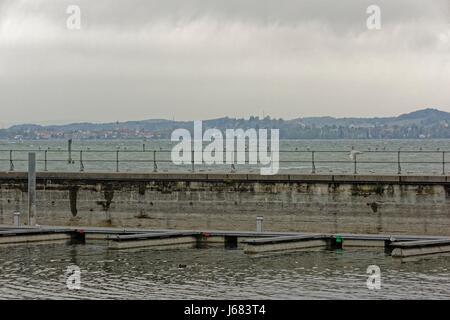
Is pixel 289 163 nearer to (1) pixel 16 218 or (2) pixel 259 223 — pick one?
(1) pixel 16 218

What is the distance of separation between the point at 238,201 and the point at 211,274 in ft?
24.5

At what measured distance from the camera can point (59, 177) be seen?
3738 cm

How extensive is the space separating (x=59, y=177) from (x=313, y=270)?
12378mm

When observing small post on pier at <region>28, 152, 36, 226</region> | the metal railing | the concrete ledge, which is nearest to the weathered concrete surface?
small post on pier at <region>28, 152, 36, 226</region>

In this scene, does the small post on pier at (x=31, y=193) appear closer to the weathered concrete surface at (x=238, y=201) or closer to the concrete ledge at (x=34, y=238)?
the weathered concrete surface at (x=238, y=201)

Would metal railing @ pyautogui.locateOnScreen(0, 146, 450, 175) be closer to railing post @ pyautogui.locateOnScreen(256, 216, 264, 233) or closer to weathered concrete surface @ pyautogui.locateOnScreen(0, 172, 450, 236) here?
weathered concrete surface @ pyautogui.locateOnScreen(0, 172, 450, 236)

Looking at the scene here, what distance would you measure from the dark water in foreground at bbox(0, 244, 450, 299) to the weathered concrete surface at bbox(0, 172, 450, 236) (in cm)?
231

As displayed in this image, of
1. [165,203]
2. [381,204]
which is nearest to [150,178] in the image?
[165,203]

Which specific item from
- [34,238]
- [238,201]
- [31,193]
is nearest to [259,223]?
[238,201]

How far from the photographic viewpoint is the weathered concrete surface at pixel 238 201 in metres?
33.9

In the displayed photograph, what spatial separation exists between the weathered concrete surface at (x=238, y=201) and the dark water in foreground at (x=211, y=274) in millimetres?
2314

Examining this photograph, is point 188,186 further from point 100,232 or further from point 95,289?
point 95,289

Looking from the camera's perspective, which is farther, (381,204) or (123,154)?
(123,154)

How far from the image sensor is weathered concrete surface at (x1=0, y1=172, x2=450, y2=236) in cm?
3394
